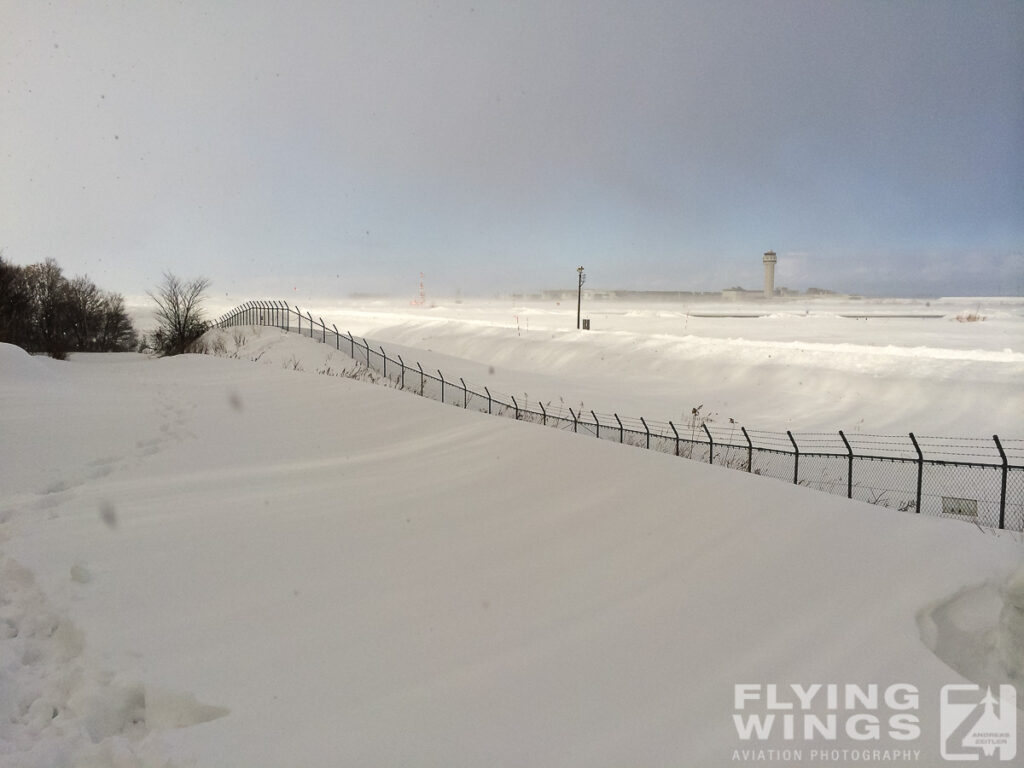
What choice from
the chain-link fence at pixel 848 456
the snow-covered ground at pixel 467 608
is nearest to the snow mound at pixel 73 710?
the snow-covered ground at pixel 467 608

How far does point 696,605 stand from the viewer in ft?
13.8

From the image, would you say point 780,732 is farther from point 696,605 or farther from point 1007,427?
point 1007,427

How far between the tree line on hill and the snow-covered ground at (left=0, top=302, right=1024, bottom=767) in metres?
43.9

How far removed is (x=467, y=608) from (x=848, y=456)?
8449 mm

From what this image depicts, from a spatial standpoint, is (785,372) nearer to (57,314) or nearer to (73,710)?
(73,710)

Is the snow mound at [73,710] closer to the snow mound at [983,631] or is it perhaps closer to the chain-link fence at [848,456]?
the snow mound at [983,631]

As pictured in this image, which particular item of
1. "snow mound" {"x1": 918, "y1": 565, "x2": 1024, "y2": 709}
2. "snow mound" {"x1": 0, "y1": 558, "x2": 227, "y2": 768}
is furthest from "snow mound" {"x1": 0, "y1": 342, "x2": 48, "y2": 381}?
"snow mound" {"x1": 918, "y1": 565, "x2": 1024, "y2": 709}

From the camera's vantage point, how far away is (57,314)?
50.2m

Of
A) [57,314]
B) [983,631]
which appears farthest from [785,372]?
[57,314]

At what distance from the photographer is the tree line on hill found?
4362cm

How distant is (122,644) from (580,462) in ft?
14.5

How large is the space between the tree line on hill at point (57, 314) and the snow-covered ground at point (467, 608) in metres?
43.9

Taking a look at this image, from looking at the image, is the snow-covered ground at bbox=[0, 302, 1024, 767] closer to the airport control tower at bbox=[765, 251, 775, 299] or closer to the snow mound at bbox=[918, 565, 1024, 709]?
the snow mound at bbox=[918, 565, 1024, 709]

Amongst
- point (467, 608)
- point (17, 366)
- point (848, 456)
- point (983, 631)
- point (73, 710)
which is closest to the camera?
point (73, 710)
